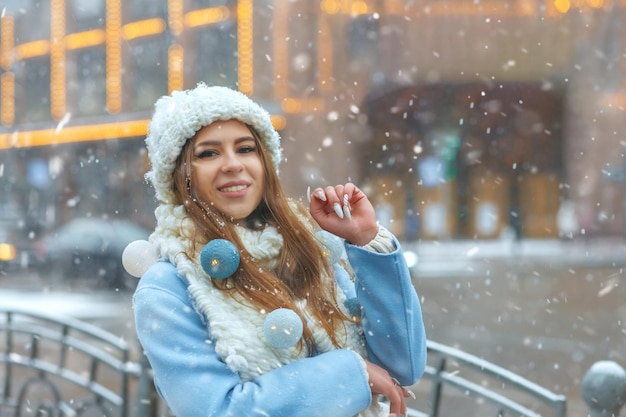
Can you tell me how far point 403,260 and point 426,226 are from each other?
30.9 metres

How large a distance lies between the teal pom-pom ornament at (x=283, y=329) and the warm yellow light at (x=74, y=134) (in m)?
26.5

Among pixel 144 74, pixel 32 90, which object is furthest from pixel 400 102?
pixel 32 90

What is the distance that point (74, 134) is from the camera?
32.2 meters

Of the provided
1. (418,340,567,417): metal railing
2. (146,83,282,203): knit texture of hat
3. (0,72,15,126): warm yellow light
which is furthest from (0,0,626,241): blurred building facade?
(146,83,282,203): knit texture of hat

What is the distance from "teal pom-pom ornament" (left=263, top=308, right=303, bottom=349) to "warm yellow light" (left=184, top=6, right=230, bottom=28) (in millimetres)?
26490

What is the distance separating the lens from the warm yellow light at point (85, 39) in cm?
3167

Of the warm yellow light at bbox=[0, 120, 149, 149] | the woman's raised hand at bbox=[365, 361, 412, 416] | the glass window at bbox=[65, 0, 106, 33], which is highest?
the glass window at bbox=[65, 0, 106, 33]

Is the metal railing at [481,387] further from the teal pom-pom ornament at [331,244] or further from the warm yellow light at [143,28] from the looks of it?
the warm yellow light at [143,28]

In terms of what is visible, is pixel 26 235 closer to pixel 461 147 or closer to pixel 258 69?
pixel 258 69

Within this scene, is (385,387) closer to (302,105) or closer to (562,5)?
(302,105)

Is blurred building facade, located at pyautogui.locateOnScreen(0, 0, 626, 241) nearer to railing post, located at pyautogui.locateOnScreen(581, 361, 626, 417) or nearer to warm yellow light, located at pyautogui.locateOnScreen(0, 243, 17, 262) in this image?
warm yellow light, located at pyautogui.locateOnScreen(0, 243, 17, 262)

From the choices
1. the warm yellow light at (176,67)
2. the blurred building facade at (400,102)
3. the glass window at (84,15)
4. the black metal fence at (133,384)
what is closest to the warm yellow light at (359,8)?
the blurred building facade at (400,102)

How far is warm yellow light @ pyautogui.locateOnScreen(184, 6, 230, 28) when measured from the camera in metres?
27.6

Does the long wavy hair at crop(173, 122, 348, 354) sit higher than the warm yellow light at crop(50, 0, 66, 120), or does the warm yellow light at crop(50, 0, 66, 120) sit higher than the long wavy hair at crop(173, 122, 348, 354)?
the warm yellow light at crop(50, 0, 66, 120)
